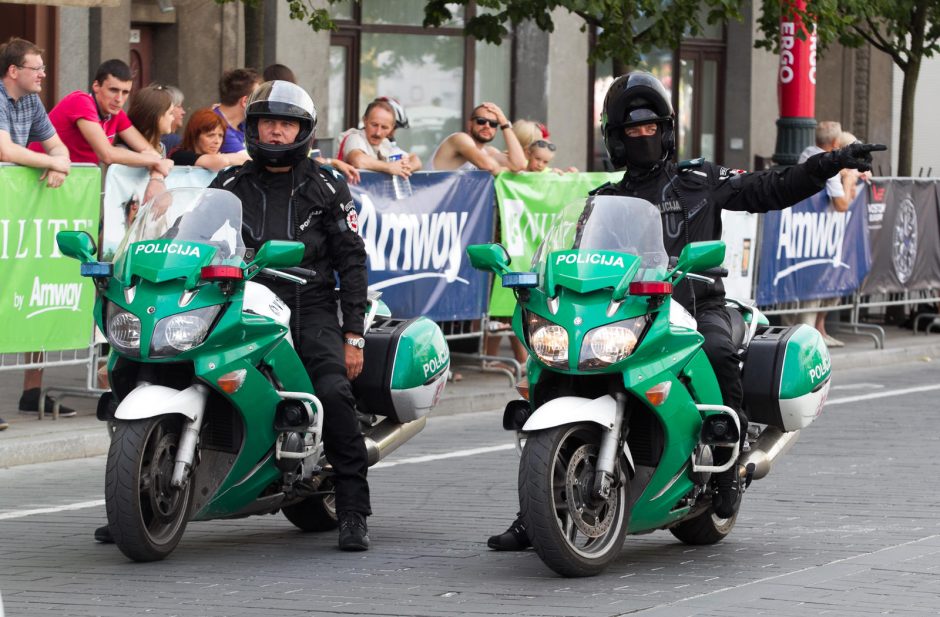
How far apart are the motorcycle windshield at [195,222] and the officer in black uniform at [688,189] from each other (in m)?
1.46

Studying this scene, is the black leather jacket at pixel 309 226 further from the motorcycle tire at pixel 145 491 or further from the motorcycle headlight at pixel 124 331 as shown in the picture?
the motorcycle tire at pixel 145 491

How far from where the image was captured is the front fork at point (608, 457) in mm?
6816

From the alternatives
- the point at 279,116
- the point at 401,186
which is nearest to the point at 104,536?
the point at 279,116

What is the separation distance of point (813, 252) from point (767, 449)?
30.9 ft

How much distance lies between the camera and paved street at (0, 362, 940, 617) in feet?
21.2

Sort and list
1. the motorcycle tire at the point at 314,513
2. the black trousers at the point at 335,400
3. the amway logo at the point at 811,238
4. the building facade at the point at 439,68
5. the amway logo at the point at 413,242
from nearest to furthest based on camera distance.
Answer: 1. the black trousers at the point at 335,400
2. the motorcycle tire at the point at 314,513
3. the amway logo at the point at 413,242
4. the amway logo at the point at 811,238
5. the building facade at the point at 439,68

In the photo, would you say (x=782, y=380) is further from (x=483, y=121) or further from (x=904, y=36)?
(x=904, y=36)

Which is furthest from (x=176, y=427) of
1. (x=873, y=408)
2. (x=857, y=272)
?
(x=857, y=272)

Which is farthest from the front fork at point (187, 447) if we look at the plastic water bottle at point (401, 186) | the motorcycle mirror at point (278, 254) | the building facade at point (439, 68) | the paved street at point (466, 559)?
the building facade at point (439, 68)

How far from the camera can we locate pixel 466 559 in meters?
7.44

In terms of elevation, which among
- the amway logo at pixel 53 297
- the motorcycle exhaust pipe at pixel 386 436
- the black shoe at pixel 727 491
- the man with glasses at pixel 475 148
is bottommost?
the black shoe at pixel 727 491

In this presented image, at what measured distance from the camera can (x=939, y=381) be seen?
15305mm

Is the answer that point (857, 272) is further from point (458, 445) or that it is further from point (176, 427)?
point (176, 427)

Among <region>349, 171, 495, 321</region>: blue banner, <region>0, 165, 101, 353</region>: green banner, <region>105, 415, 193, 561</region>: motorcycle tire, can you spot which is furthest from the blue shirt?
<region>105, 415, 193, 561</region>: motorcycle tire
